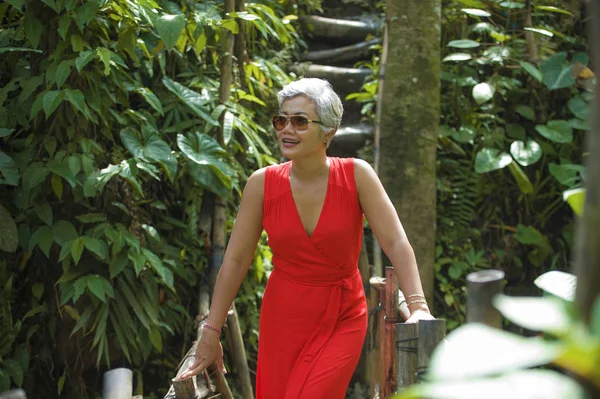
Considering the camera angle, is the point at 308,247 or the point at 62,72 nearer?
the point at 308,247

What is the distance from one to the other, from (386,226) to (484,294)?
7.14 ft

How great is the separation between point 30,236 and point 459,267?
3.03 metres

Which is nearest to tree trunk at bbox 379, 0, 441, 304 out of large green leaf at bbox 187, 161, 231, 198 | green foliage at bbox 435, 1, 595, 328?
green foliage at bbox 435, 1, 595, 328

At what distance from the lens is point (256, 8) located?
484 centimetres

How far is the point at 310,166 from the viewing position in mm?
3172

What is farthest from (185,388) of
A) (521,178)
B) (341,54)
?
(341,54)

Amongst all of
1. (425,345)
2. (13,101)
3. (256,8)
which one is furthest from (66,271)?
(425,345)

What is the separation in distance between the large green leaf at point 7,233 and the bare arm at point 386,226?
6.11 ft

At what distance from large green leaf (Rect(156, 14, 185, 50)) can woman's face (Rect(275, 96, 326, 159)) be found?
1.18 m

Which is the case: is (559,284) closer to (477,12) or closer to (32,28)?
(32,28)

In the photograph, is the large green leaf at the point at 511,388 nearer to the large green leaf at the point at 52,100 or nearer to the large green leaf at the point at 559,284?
the large green leaf at the point at 559,284

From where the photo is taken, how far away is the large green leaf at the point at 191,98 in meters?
4.62

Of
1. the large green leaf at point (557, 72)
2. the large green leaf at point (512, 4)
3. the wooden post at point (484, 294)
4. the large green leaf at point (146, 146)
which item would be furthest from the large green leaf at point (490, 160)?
the wooden post at point (484, 294)

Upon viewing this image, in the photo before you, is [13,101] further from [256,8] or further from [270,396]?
[270,396]
